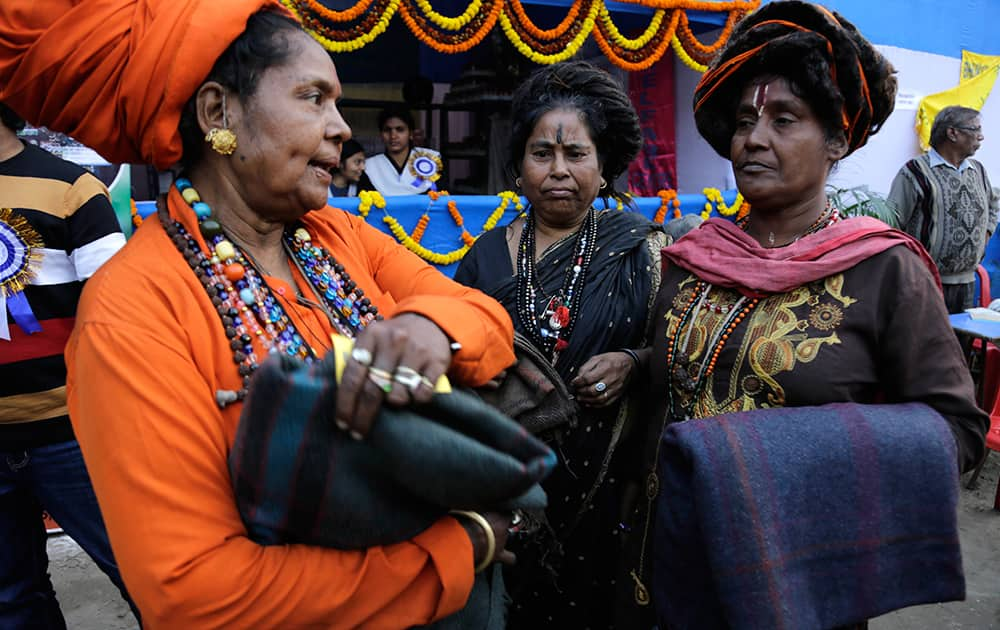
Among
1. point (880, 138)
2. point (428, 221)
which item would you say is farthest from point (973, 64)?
point (428, 221)

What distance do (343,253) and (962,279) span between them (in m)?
6.62

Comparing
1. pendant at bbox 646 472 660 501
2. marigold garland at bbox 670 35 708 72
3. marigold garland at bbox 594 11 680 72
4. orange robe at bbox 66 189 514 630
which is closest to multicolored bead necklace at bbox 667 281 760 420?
pendant at bbox 646 472 660 501

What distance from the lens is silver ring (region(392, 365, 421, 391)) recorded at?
3.24 ft

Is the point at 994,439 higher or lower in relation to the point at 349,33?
lower

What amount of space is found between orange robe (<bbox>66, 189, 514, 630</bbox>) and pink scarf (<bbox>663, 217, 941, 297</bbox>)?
0.81 m

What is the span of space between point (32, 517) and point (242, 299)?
156 cm

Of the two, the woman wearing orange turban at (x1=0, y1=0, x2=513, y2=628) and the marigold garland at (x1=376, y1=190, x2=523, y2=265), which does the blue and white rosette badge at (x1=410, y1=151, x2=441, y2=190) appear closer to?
the marigold garland at (x1=376, y1=190, x2=523, y2=265)

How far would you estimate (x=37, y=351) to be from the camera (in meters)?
2.09

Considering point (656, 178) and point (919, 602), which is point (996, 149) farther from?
point (919, 602)

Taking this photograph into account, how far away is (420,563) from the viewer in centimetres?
114

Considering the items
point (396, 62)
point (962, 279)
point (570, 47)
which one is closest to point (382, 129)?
point (570, 47)

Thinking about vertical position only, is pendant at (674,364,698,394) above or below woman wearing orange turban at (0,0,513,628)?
below

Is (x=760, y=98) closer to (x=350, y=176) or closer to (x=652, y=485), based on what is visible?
(x=652, y=485)

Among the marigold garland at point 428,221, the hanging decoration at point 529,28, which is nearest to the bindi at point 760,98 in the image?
the marigold garland at point 428,221
